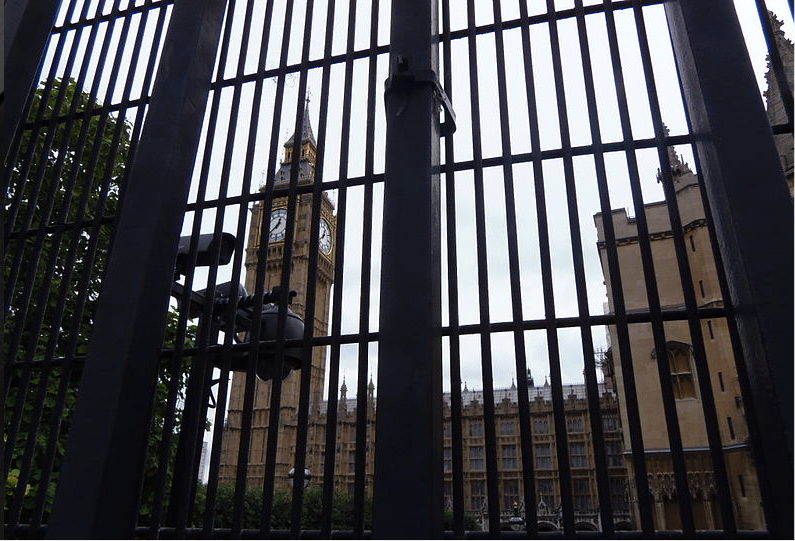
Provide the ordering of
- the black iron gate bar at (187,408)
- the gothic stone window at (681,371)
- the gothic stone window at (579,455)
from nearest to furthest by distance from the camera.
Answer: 1. the black iron gate bar at (187,408)
2. the gothic stone window at (681,371)
3. the gothic stone window at (579,455)

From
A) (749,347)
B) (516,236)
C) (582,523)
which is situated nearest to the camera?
(749,347)

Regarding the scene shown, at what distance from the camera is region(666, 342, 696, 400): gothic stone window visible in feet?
56.1

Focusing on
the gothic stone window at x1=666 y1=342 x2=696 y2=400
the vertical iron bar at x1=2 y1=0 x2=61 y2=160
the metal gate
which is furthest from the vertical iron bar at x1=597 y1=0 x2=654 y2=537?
the gothic stone window at x1=666 y1=342 x2=696 y2=400

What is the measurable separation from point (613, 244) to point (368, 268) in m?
1.32

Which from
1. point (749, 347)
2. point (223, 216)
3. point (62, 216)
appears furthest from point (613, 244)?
point (62, 216)

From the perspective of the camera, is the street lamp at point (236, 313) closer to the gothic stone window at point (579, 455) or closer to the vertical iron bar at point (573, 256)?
the vertical iron bar at point (573, 256)

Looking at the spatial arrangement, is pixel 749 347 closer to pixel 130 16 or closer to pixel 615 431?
pixel 130 16

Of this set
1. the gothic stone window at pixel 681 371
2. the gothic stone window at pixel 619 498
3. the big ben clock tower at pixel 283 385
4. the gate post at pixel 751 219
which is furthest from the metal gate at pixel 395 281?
the gothic stone window at pixel 619 498

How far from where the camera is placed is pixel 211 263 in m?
3.66

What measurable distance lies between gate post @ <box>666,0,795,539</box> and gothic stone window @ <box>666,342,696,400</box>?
1548cm

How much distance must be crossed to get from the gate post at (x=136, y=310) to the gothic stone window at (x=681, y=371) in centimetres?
1626

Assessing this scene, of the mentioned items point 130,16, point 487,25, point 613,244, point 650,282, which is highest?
point 130,16

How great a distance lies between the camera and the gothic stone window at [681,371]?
17.1 metres

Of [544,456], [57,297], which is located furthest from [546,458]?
[57,297]
